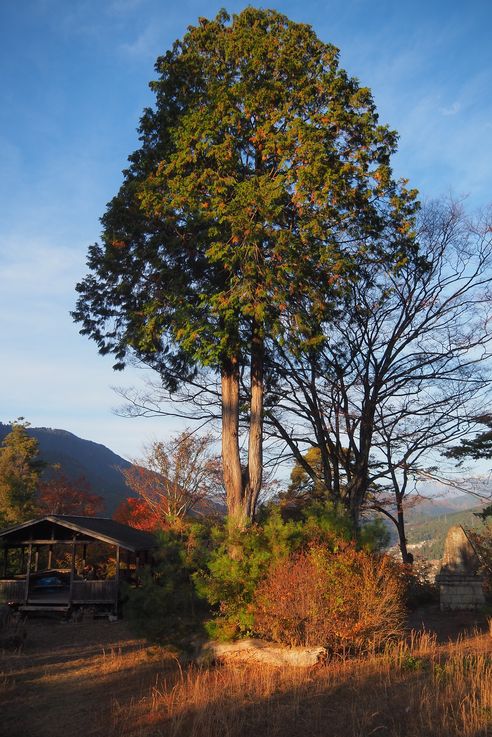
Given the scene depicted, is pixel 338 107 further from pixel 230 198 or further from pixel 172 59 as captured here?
pixel 172 59

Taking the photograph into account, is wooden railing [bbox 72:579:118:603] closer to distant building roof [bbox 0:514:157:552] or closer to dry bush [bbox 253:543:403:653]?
distant building roof [bbox 0:514:157:552]

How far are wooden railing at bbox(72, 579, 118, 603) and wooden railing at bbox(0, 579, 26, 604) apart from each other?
249cm

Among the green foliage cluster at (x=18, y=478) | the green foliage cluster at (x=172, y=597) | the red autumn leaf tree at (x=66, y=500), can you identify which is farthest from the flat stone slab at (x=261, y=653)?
the red autumn leaf tree at (x=66, y=500)

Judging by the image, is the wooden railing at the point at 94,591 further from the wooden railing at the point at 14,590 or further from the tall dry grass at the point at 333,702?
the tall dry grass at the point at 333,702

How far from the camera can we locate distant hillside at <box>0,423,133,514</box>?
100 metres

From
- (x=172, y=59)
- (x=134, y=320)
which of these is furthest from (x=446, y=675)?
(x=172, y=59)

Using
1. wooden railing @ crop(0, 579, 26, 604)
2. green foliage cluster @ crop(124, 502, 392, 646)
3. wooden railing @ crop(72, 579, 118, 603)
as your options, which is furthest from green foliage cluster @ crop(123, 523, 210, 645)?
wooden railing @ crop(0, 579, 26, 604)

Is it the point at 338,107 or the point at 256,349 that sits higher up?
the point at 338,107

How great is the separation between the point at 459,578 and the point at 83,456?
124m

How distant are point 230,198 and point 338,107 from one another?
3.81 m

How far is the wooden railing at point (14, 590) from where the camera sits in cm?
2244

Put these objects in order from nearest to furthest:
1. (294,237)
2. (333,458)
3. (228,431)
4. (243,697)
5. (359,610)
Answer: (243,697) < (359,610) < (294,237) < (228,431) < (333,458)

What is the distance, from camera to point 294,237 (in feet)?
45.4

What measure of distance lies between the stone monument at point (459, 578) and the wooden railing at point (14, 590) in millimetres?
15903
